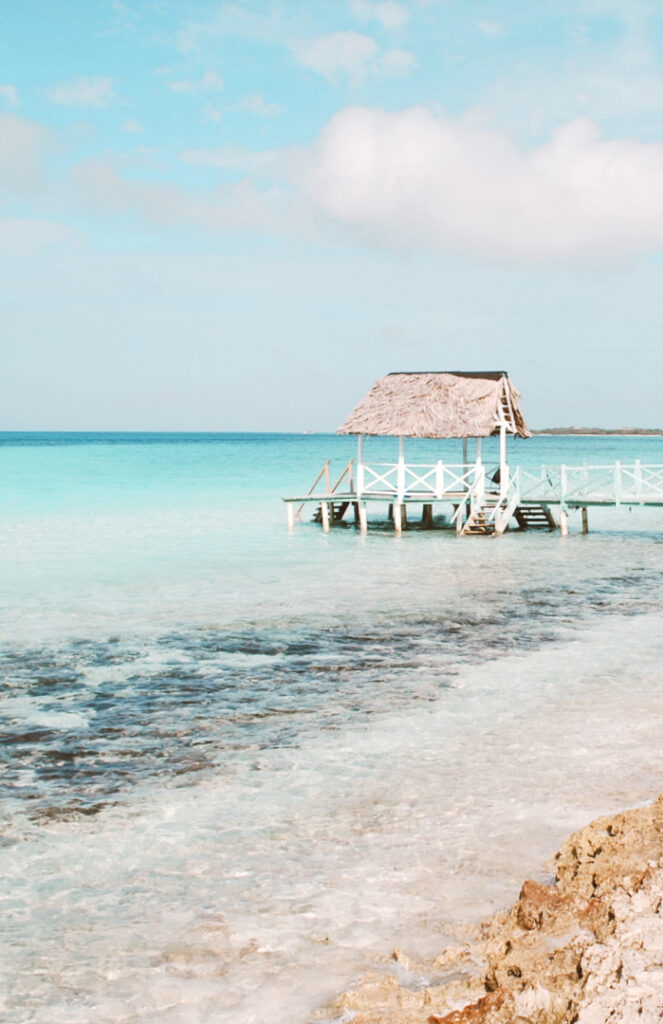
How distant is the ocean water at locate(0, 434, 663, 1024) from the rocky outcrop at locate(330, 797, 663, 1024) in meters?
0.25

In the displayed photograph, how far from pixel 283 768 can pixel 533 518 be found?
18.7 m

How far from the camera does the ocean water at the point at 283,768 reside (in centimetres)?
430

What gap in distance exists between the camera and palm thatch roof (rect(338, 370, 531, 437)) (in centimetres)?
2342

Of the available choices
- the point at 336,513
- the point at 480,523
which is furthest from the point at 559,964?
the point at 336,513

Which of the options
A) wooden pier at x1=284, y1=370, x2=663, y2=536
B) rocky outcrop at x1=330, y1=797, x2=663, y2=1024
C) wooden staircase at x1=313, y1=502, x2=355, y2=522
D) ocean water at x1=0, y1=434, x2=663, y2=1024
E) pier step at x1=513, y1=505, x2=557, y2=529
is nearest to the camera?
rocky outcrop at x1=330, y1=797, x2=663, y2=1024

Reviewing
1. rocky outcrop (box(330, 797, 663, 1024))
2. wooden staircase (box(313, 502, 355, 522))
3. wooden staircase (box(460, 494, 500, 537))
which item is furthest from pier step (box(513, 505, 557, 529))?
rocky outcrop (box(330, 797, 663, 1024))

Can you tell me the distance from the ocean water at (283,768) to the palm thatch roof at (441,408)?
8.33 metres

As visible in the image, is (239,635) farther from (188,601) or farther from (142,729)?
(142,729)

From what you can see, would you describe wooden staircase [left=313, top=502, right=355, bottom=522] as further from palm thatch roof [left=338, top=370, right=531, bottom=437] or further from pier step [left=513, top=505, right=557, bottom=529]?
pier step [left=513, top=505, right=557, bottom=529]

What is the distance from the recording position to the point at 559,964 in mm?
3605

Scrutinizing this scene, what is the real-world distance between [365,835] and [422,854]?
1.43 ft

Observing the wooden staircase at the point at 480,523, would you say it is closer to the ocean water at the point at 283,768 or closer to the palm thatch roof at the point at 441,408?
the palm thatch roof at the point at 441,408

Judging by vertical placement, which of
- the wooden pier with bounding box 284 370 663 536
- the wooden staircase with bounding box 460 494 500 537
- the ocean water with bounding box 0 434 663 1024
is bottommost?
the ocean water with bounding box 0 434 663 1024

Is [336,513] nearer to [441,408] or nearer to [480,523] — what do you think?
[441,408]
